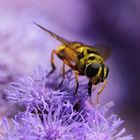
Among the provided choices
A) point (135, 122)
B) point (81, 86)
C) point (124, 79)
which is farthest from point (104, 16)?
point (81, 86)

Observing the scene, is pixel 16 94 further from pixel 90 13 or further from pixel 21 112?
pixel 90 13

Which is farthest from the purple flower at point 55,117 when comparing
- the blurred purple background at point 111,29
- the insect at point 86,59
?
the blurred purple background at point 111,29

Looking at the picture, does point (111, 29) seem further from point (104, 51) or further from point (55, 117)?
point (55, 117)

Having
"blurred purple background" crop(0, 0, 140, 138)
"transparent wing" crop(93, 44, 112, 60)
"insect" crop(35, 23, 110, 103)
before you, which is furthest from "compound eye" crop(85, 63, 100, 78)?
"blurred purple background" crop(0, 0, 140, 138)

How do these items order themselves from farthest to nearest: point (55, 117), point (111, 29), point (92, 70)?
point (111, 29)
point (92, 70)
point (55, 117)

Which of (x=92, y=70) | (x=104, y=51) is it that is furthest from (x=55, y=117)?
(x=104, y=51)

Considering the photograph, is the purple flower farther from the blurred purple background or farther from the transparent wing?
the blurred purple background
